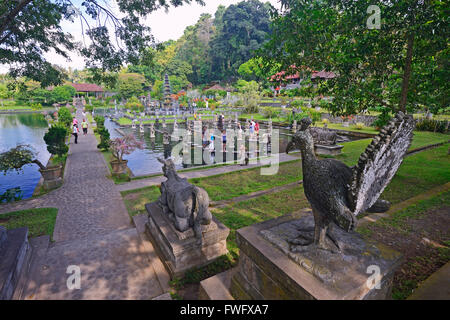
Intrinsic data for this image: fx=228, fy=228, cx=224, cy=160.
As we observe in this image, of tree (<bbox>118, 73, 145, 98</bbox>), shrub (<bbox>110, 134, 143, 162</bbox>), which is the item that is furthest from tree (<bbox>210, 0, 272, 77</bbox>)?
shrub (<bbox>110, 134, 143, 162</bbox>)

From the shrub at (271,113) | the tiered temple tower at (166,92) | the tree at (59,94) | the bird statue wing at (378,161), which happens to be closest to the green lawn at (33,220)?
the bird statue wing at (378,161)

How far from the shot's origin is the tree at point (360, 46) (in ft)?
17.4

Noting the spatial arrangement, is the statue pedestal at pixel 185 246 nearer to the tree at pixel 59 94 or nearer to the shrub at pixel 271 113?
the shrub at pixel 271 113

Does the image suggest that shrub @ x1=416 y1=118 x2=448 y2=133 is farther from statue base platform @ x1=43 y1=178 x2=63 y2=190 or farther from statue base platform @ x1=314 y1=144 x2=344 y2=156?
statue base platform @ x1=43 y1=178 x2=63 y2=190

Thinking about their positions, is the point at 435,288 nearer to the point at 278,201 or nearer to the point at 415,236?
→ the point at 415,236

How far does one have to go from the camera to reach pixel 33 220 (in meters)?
6.14

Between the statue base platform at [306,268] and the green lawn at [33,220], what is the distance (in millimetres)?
5124

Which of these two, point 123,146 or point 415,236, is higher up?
point 123,146

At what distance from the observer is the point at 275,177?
9047 mm

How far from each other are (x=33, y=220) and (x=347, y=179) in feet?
24.8

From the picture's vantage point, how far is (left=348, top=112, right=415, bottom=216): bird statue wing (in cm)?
202

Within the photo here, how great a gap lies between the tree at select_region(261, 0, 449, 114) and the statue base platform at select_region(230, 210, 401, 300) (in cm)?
443

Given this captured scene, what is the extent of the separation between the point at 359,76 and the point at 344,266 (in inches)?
216

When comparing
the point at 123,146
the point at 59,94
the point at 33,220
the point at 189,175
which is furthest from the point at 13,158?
the point at 59,94
